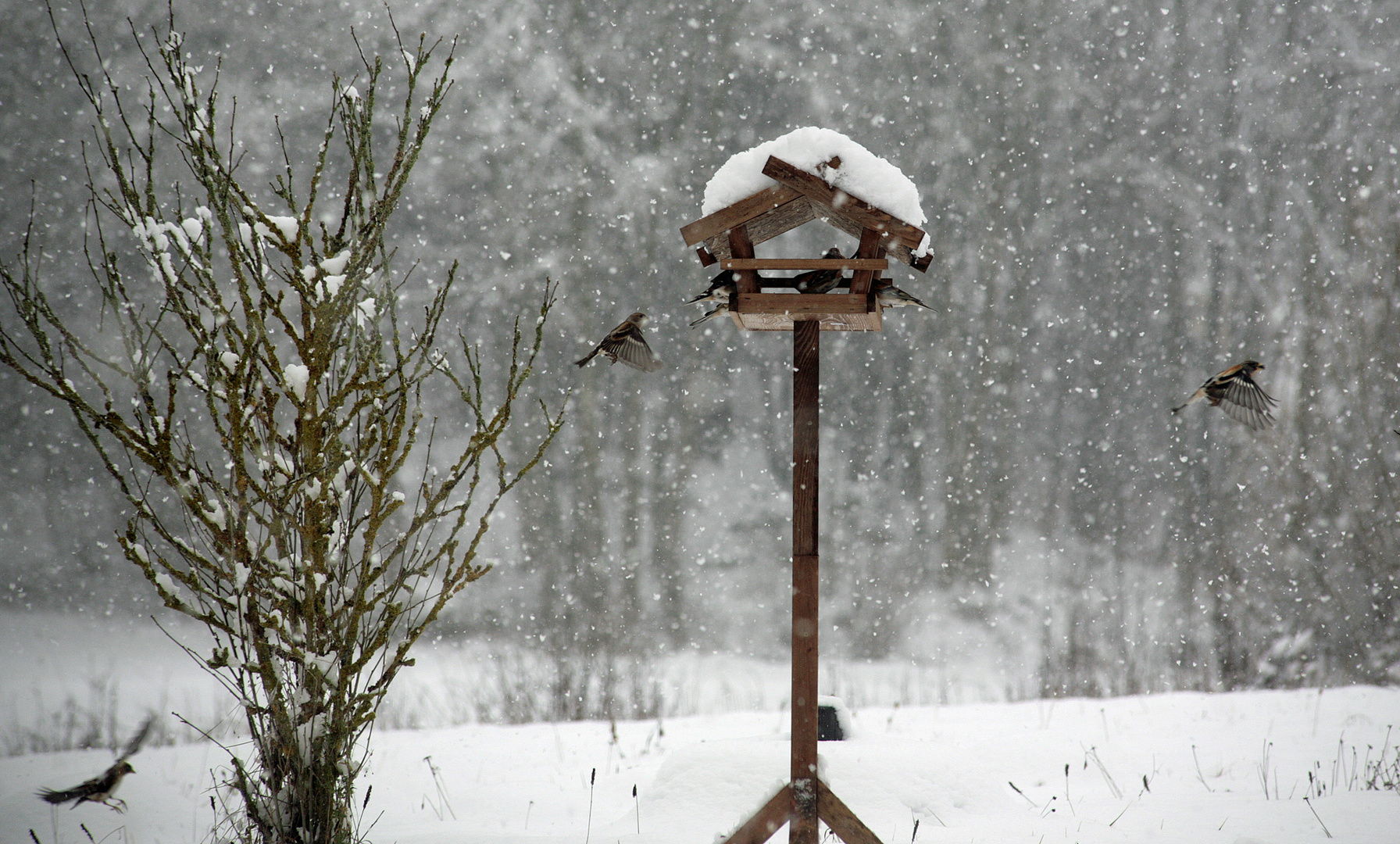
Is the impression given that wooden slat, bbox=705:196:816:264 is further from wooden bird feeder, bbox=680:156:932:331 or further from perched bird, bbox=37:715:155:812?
perched bird, bbox=37:715:155:812

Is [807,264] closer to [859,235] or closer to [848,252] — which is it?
[859,235]

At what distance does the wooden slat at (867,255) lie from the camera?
2.22m

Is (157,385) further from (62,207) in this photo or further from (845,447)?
(845,447)

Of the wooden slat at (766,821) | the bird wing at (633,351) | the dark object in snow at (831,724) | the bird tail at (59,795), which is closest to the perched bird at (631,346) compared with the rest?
the bird wing at (633,351)

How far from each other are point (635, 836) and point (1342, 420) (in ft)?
29.6

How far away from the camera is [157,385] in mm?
7918

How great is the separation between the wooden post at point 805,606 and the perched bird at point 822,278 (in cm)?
14

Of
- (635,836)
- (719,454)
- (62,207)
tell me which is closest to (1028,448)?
(719,454)

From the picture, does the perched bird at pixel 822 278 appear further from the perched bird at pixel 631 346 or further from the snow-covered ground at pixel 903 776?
the snow-covered ground at pixel 903 776

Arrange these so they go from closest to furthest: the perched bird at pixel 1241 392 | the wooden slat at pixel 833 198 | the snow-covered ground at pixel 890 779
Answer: the wooden slat at pixel 833 198, the perched bird at pixel 1241 392, the snow-covered ground at pixel 890 779

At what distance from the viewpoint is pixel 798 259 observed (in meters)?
2.11

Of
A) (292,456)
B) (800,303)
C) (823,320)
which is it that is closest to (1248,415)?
(823,320)

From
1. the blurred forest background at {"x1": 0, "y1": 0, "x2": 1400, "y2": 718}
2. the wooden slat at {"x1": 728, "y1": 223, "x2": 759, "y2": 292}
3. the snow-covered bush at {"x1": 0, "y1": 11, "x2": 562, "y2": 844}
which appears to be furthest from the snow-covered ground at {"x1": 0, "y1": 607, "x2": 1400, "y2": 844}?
the blurred forest background at {"x1": 0, "y1": 0, "x2": 1400, "y2": 718}

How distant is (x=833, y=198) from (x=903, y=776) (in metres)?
2.28
